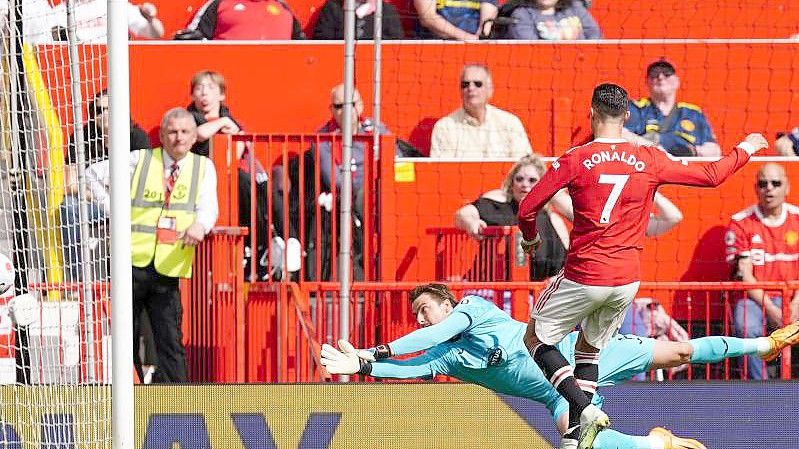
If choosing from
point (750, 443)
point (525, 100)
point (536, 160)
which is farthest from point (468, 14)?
point (750, 443)

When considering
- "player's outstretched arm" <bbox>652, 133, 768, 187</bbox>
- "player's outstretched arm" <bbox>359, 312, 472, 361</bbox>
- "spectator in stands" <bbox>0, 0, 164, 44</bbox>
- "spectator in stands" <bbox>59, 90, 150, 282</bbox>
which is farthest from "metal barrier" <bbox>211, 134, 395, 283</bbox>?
"player's outstretched arm" <bbox>652, 133, 768, 187</bbox>

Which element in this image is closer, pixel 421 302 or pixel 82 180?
pixel 82 180

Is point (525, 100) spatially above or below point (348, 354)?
above

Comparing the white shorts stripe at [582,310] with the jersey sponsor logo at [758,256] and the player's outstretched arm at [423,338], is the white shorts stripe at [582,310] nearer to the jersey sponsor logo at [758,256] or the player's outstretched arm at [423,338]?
the player's outstretched arm at [423,338]

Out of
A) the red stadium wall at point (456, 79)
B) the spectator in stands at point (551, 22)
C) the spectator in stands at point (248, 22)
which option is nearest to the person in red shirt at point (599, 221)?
the red stadium wall at point (456, 79)

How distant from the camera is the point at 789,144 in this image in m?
10.8

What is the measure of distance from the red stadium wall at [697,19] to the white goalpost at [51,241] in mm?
4394

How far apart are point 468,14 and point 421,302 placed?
3919mm

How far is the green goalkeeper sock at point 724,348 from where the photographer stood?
315 inches

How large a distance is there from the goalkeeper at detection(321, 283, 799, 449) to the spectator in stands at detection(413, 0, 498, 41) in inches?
143

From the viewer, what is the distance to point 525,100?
1108cm

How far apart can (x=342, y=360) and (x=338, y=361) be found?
0.10 feet

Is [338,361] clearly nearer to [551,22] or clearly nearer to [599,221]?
[599,221]

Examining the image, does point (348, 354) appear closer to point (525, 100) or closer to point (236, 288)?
point (236, 288)
